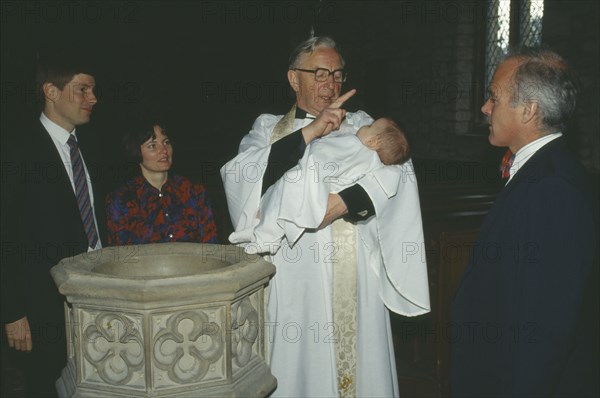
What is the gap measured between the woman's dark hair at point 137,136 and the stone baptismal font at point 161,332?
3.52ft

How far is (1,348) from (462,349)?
357 cm

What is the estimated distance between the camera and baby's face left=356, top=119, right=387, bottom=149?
7.18 ft

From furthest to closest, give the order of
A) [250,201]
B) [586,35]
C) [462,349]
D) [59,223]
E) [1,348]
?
[586,35]
[1,348]
[59,223]
[250,201]
[462,349]

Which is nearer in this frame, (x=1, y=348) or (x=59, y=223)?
(x=59, y=223)

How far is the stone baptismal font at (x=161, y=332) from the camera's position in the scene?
1.58 meters

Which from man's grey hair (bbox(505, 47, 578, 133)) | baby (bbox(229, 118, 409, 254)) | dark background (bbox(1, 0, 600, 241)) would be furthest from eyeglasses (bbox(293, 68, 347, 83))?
dark background (bbox(1, 0, 600, 241))

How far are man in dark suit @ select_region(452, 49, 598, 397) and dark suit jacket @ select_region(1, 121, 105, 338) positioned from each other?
1599 mm

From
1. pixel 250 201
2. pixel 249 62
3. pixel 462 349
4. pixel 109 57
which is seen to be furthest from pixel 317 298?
pixel 249 62

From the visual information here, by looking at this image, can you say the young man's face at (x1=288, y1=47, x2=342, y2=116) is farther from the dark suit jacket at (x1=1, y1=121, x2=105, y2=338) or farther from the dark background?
the dark background

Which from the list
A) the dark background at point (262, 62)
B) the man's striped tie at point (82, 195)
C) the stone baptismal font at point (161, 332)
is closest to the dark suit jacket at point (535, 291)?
the stone baptismal font at point (161, 332)

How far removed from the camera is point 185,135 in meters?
8.77

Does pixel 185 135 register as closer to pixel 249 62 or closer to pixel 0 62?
pixel 249 62

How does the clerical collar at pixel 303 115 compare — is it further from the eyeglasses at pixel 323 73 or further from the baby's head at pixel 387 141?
the baby's head at pixel 387 141

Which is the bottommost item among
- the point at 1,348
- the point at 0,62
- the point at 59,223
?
the point at 1,348
